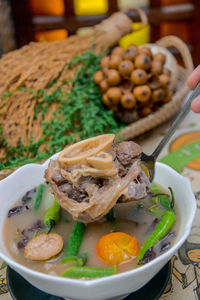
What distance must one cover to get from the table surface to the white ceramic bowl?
0.19m

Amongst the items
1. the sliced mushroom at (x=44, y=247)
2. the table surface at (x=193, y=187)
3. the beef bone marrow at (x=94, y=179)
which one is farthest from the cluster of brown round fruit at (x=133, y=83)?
the sliced mushroom at (x=44, y=247)

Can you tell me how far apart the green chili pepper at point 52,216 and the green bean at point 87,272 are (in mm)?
178

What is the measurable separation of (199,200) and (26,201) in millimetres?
640

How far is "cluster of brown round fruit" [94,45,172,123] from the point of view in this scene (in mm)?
1646

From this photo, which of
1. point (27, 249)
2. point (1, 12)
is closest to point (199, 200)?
point (27, 249)

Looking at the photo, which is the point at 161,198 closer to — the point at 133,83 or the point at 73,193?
the point at 73,193

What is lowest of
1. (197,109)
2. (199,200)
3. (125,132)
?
(199,200)

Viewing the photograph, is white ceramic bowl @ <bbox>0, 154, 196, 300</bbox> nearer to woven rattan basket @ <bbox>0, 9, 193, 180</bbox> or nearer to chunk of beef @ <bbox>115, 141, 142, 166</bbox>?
chunk of beef @ <bbox>115, 141, 142, 166</bbox>

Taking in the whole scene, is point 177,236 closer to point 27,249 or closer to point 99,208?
point 99,208

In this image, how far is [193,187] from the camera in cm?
139

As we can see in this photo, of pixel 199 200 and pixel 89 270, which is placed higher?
pixel 89 270

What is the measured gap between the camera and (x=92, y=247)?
91 cm

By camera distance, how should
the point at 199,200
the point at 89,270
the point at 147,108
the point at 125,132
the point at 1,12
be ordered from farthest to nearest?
the point at 1,12, the point at 147,108, the point at 125,132, the point at 199,200, the point at 89,270

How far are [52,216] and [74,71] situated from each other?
3.31 ft
